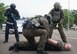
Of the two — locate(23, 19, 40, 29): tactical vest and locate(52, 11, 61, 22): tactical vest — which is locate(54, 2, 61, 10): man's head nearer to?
locate(52, 11, 61, 22): tactical vest

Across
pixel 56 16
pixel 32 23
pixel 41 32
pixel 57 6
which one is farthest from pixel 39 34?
pixel 56 16

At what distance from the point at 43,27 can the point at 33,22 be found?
14.5 inches

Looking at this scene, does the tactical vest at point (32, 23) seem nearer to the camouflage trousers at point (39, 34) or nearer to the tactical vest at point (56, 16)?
the camouflage trousers at point (39, 34)

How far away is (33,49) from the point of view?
12.2 metres

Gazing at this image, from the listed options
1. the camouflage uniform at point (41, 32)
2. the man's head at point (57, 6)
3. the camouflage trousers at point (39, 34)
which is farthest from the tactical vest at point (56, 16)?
the camouflage uniform at point (41, 32)

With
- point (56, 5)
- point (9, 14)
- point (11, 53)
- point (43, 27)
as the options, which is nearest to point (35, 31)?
point (43, 27)

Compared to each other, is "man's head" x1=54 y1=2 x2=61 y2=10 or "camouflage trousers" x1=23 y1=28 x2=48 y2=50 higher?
"man's head" x1=54 y1=2 x2=61 y2=10

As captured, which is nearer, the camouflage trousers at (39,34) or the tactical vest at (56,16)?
the camouflage trousers at (39,34)

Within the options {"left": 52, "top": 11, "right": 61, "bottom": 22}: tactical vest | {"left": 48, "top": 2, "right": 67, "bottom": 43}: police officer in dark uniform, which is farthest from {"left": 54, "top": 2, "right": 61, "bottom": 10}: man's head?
{"left": 52, "top": 11, "right": 61, "bottom": 22}: tactical vest

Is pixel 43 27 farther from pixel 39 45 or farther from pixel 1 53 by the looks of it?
Answer: pixel 1 53

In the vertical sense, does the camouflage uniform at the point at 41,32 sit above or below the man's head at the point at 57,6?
below

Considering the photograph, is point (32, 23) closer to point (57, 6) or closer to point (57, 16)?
point (57, 6)

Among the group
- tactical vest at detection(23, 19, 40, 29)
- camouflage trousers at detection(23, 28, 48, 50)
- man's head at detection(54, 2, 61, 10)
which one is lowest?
camouflage trousers at detection(23, 28, 48, 50)

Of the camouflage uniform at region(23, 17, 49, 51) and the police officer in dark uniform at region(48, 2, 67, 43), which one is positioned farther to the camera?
the police officer in dark uniform at region(48, 2, 67, 43)
